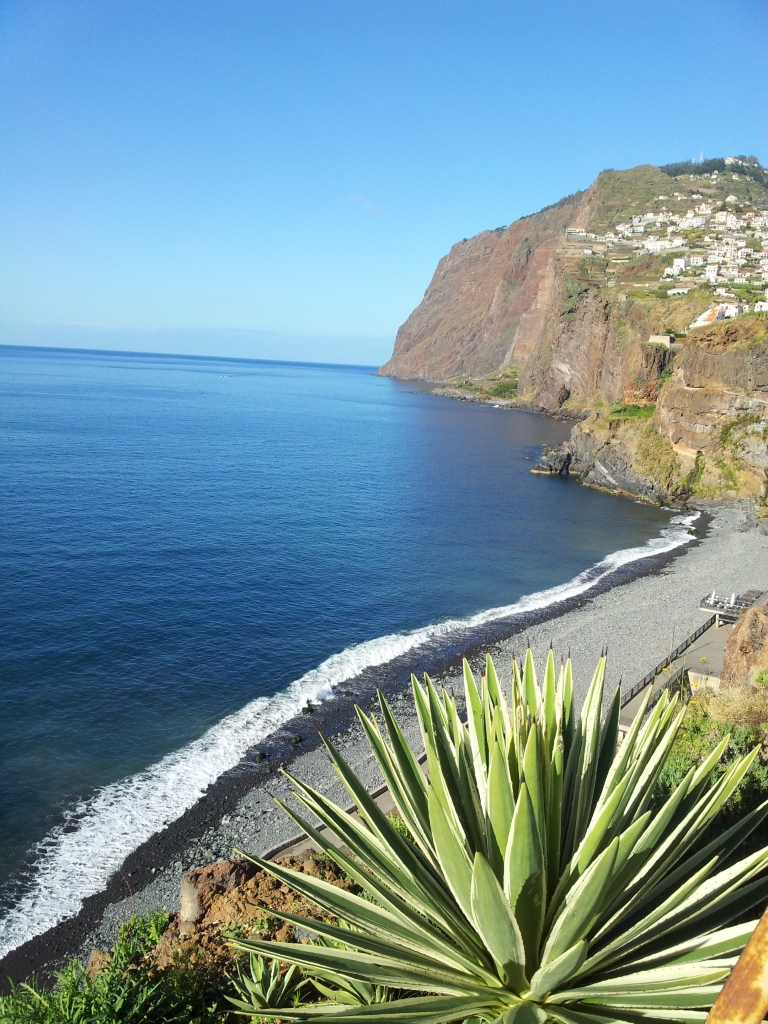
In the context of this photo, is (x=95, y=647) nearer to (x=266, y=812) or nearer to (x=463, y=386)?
(x=266, y=812)

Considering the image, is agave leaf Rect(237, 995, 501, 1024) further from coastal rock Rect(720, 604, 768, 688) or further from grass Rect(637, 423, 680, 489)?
grass Rect(637, 423, 680, 489)

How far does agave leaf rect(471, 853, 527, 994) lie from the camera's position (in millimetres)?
3070

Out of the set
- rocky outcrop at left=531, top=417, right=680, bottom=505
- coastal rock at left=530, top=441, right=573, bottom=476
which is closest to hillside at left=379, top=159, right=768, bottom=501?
rocky outcrop at left=531, top=417, right=680, bottom=505

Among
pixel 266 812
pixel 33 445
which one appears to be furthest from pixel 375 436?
pixel 266 812

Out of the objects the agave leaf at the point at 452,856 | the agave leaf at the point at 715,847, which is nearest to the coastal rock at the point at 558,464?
the agave leaf at the point at 715,847

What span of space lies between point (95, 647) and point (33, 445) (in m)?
44.0

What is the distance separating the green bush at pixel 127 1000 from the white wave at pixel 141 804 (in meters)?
9.31

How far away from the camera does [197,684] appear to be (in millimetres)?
22922

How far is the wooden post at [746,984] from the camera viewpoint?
148 centimetres

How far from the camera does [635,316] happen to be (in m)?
80.8

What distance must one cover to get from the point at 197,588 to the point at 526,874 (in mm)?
29001

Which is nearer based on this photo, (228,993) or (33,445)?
(228,993)

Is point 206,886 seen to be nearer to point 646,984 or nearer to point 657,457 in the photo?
point 646,984

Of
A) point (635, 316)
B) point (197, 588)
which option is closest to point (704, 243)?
point (635, 316)
